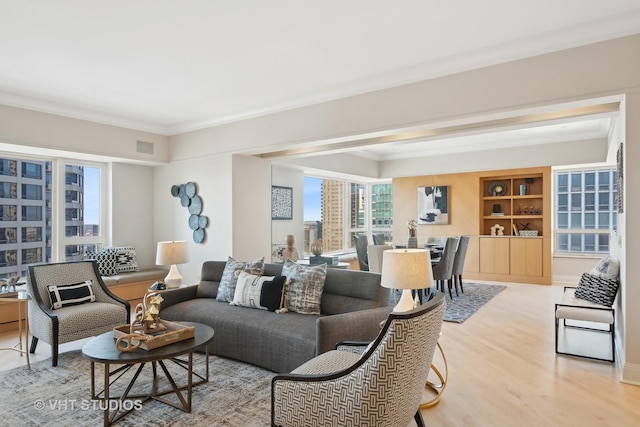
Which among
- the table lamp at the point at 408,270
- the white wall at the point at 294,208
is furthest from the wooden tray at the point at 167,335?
the white wall at the point at 294,208

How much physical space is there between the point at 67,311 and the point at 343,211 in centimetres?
639

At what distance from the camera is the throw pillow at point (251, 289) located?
3.78 m

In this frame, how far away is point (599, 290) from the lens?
12.5 feet

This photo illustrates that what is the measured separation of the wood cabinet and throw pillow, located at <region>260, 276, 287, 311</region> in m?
5.76

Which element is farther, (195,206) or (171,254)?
(195,206)

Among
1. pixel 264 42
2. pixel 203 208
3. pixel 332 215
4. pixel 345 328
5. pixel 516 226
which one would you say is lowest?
pixel 345 328

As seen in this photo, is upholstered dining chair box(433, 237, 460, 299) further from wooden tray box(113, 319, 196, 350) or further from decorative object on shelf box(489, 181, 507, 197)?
wooden tray box(113, 319, 196, 350)

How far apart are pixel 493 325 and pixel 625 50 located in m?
3.12

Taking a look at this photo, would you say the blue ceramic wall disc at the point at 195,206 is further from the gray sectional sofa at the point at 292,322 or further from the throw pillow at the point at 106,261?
the gray sectional sofa at the point at 292,322

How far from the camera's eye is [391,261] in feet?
9.13

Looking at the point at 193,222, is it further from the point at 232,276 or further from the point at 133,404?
the point at 133,404

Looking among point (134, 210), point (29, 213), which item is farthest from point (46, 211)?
point (134, 210)

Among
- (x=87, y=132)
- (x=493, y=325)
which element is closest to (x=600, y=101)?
(x=493, y=325)

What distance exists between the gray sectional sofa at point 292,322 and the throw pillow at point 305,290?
0.29 feet
